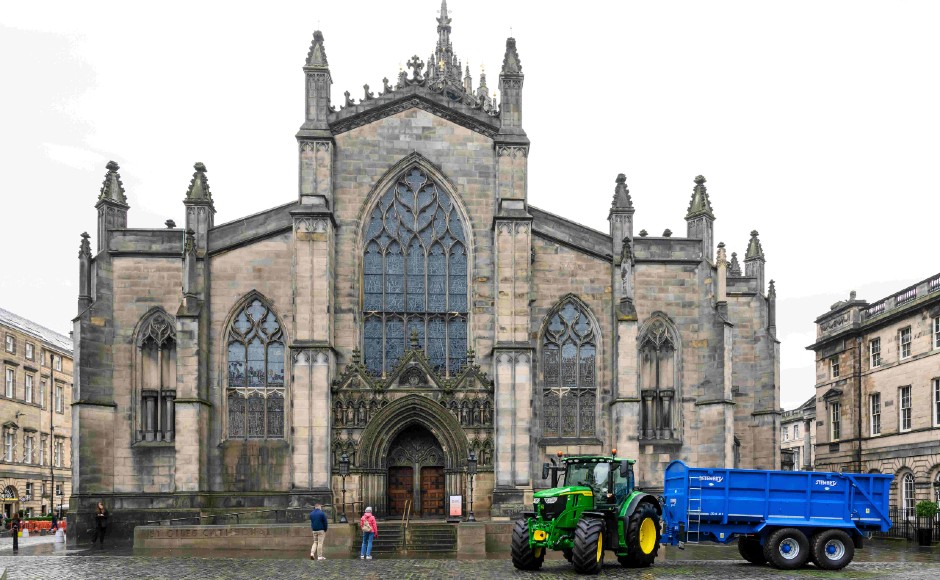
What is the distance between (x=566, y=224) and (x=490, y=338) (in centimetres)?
538

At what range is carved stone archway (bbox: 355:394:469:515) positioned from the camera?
35.8m

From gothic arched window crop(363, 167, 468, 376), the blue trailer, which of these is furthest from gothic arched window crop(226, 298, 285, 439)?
the blue trailer

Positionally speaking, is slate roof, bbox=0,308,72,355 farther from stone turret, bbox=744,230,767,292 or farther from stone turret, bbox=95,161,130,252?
stone turret, bbox=744,230,767,292

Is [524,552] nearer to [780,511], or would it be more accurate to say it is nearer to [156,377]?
[780,511]

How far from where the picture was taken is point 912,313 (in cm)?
4409

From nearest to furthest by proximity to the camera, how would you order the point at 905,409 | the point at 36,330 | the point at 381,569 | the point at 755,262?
1. the point at 381,569
2. the point at 755,262
3. the point at 905,409
4. the point at 36,330

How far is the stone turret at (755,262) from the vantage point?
42.5 meters

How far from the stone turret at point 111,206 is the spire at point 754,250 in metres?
25.6

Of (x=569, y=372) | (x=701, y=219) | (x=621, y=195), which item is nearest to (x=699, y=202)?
(x=701, y=219)

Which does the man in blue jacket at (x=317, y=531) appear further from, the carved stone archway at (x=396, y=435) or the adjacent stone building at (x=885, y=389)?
the adjacent stone building at (x=885, y=389)

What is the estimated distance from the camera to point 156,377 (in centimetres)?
3662

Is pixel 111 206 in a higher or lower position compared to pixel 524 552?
higher

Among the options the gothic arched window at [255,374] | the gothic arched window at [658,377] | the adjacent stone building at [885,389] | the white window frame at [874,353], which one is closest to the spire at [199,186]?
the gothic arched window at [255,374]

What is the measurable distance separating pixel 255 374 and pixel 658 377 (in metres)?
15.1
